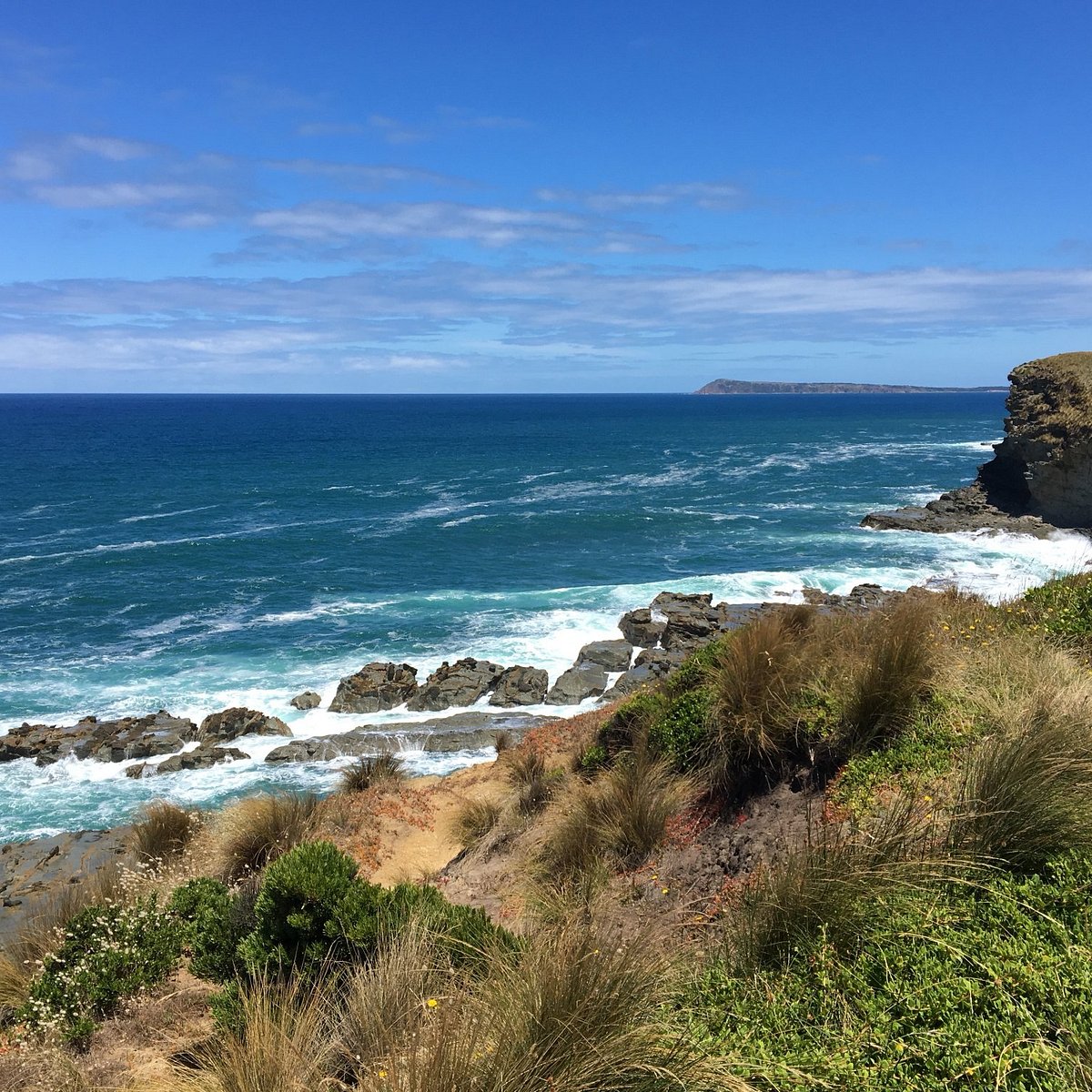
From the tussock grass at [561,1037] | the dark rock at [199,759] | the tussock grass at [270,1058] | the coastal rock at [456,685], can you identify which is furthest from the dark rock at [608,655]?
the tussock grass at [561,1037]

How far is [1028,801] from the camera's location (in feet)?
14.9

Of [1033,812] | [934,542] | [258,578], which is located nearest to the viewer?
[1033,812]

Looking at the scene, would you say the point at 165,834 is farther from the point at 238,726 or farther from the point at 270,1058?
the point at 238,726

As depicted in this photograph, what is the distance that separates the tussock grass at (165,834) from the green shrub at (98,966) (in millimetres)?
3070

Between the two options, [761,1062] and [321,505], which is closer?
[761,1062]

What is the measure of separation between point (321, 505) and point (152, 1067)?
1946 inches

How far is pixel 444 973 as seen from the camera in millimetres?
4730

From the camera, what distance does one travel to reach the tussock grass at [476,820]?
11.7m

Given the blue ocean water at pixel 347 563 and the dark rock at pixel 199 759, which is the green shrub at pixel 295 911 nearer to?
the blue ocean water at pixel 347 563

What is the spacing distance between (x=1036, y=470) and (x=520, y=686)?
116 feet

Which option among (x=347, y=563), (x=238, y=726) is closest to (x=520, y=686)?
(x=238, y=726)

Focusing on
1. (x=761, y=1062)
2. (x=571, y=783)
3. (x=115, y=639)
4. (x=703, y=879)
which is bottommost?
(x=115, y=639)

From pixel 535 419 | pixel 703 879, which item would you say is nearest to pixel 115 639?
pixel 703 879

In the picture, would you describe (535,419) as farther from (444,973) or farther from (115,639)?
(444,973)
